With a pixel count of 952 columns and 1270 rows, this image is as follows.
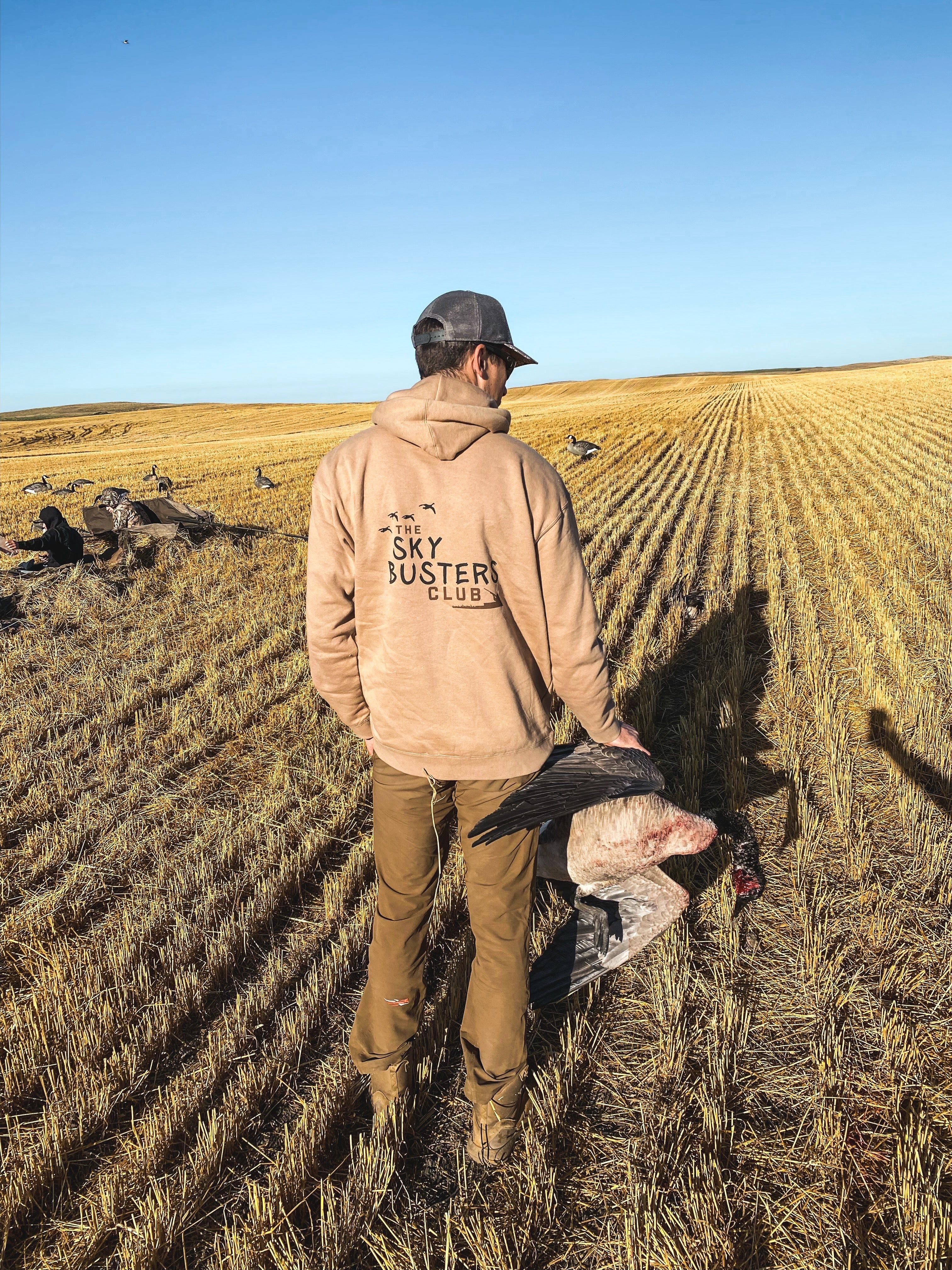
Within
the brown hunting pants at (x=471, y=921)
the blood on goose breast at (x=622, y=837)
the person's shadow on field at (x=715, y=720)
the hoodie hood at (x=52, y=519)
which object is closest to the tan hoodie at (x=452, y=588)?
the brown hunting pants at (x=471, y=921)

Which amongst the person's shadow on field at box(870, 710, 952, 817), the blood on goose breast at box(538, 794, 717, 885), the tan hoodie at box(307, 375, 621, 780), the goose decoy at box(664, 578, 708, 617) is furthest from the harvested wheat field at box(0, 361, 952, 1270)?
the tan hoodie at box(307, 375, 621, 780)

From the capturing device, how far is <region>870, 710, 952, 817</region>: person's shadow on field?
3941mm

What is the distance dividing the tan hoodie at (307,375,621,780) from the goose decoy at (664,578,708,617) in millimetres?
5003

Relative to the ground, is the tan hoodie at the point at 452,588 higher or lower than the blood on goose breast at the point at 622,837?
higher

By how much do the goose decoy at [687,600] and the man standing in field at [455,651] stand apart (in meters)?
4.87

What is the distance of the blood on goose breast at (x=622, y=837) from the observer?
102 inches

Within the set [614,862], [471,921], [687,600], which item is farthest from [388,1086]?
[687,600]

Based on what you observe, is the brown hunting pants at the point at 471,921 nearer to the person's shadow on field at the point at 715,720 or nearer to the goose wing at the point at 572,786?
the goose wing at the point at 572,786

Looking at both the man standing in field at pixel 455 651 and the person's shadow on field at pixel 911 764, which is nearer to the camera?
the man standing in field at pixel 455 651

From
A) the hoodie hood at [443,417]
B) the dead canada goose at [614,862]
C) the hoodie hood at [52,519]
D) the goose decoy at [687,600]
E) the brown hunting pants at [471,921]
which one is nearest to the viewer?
the hoodie hood at [443,417]

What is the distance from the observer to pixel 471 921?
222cm

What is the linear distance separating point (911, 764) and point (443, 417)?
3.84 m

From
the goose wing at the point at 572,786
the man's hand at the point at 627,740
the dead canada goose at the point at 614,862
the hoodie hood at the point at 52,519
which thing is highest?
the hoodie hood at the point at 52,519

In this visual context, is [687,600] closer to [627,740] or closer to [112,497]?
[627,740]
